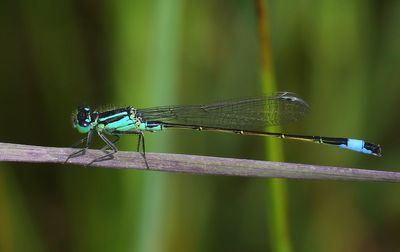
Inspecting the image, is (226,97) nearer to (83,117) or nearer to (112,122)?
(112,122)

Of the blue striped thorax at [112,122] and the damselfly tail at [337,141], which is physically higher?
the blue striped thorax at [112,122]

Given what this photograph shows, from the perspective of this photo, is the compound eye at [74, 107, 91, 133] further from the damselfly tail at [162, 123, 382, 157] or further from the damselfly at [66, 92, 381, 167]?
the damselfly tail at [162, 123, 382, 157]

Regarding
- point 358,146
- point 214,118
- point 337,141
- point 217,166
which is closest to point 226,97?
point 214,118

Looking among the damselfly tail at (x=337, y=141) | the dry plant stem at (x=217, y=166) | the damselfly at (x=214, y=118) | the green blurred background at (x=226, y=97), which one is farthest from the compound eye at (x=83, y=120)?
the dry plant stem at (x=217, y=166)

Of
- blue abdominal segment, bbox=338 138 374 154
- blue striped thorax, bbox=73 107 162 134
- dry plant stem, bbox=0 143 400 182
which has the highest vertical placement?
blue striped thorax, bbox=73 107 162 134

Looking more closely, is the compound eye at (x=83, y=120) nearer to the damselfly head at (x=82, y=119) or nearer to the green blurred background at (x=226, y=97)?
the damselfly head at (x=82, y=119)

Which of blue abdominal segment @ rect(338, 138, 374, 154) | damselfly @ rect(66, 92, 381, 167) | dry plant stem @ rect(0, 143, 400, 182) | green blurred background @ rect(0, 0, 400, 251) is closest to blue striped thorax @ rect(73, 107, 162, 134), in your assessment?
damselfly @ rect(66, 92, 381, 167)

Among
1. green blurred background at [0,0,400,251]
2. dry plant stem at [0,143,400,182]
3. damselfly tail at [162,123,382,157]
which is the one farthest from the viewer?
green blurred background at [0,0,400,251]
